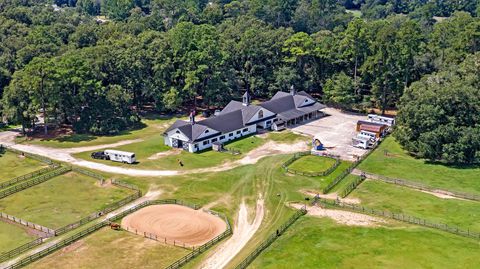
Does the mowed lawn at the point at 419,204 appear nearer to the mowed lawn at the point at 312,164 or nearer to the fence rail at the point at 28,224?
the mowed lawn at the point at 312,164

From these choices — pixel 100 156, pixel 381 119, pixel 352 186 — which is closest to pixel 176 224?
pixel 352 186

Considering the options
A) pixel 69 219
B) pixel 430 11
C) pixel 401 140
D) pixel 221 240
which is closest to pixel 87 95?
pixel 69 219

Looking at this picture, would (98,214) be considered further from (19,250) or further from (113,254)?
(19,250)

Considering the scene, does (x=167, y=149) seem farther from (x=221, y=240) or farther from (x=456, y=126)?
(x=456, y=126)

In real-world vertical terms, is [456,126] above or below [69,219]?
above

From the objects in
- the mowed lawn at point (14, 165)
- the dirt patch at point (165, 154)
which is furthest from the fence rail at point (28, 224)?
the dirt patch at point (165, 154)
